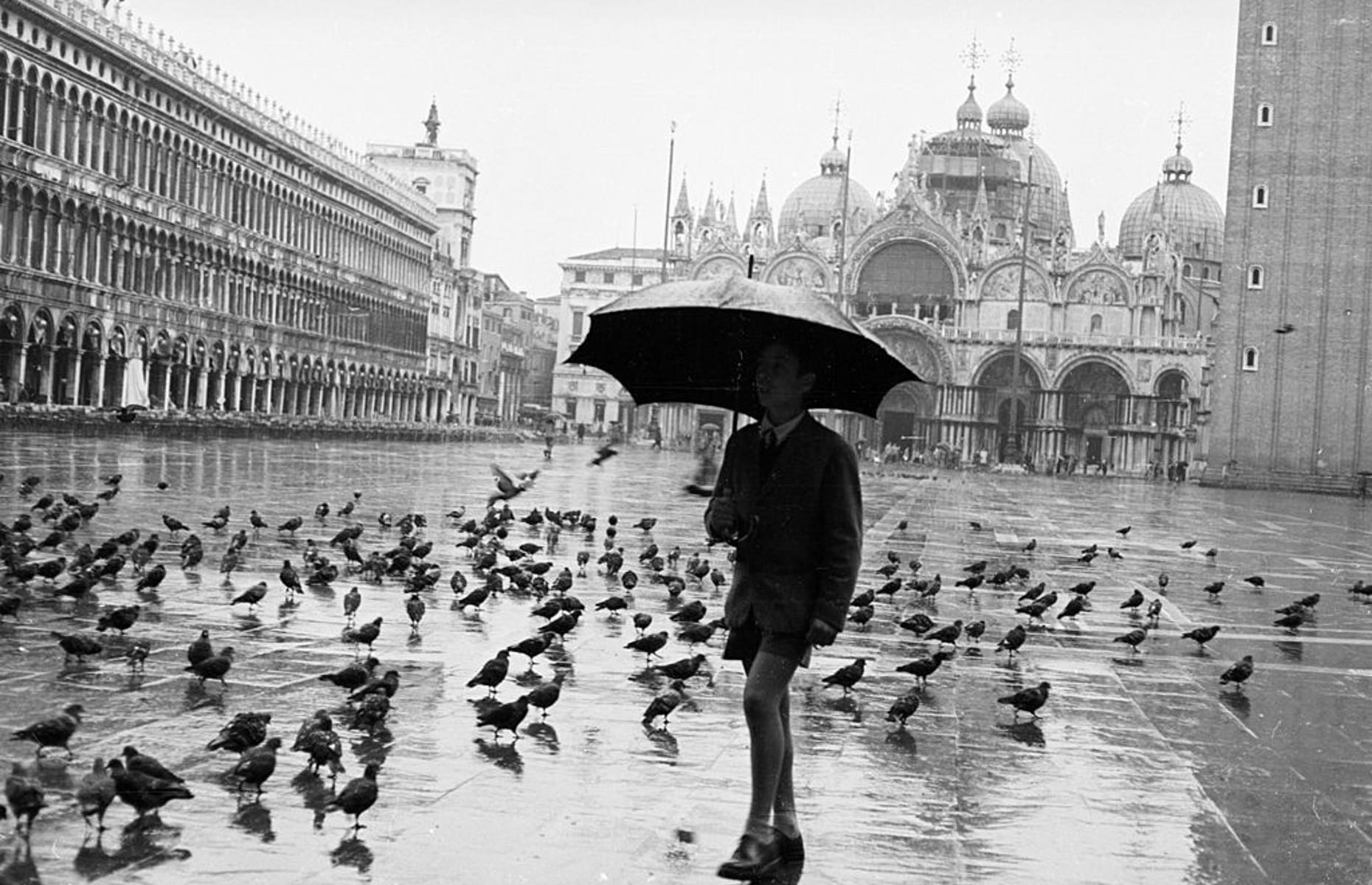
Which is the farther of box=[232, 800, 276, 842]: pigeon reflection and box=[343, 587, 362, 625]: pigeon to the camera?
box=[343, 587, 362, 625]: pigeon

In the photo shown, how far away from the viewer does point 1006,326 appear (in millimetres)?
88188

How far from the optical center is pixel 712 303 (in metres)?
5.86

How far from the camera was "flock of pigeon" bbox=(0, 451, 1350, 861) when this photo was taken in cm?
626

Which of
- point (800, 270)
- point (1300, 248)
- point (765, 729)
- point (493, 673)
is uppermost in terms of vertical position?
point (800, 270)

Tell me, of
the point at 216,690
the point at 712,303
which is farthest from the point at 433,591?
the point at 712,303

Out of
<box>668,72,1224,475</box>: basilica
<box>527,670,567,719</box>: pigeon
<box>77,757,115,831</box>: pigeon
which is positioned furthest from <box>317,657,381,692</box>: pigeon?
<box>668,72,1224,475</box>: basilica

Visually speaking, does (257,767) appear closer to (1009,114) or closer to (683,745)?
(683,745)

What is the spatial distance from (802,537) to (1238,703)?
4.86 m

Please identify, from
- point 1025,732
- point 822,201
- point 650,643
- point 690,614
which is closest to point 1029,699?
point 1025,732

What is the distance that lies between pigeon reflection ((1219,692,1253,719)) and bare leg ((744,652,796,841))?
437cm

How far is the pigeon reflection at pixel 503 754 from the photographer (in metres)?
6.81

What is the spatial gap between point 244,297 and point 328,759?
2418 inches

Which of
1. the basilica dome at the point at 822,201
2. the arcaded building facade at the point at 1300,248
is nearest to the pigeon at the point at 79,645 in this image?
the arcaded building facade at the point at 1300,248

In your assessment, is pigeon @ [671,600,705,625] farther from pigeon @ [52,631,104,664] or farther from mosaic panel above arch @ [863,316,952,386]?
mosaic panel above arch @ [863,316,952,386]
